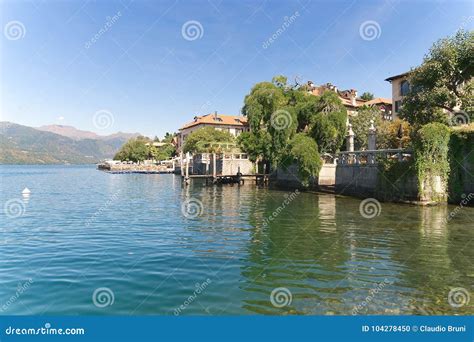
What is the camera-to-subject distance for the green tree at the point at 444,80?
3050 cm

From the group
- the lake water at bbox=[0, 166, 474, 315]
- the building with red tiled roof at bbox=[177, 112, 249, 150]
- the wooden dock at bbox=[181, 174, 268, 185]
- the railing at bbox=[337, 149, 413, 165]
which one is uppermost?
the building with red tiled roof at bbox=[177, 112, 249, 150]

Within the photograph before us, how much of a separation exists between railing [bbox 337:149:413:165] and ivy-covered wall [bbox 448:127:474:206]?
9.63 ft

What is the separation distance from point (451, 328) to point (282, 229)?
11366mm

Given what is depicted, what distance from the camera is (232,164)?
58969 mm

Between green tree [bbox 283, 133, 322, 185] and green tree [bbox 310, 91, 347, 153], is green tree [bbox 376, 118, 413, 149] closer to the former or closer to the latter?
green tree [bbox 310, 91, 347, 153]

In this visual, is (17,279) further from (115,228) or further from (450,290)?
(450,290)

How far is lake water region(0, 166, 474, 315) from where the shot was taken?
28.2 ft

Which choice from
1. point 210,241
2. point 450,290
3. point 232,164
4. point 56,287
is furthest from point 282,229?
point 232,164

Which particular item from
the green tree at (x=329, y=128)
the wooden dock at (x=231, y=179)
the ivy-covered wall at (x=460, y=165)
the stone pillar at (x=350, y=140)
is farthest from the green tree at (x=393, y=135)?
the ivy-covered wall at (x=460, y=165)

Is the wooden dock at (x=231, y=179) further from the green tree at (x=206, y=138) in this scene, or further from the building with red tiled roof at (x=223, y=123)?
the building with red tiled roof at (x=223, y=123)

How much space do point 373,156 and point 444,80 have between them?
8.13 meters

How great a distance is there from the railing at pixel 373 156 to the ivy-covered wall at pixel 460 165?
293 cm

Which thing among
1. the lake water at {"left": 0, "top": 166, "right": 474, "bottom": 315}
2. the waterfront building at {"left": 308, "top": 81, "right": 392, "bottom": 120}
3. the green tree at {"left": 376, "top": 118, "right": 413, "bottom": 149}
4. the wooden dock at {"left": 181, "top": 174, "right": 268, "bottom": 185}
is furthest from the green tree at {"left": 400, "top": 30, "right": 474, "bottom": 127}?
the waterfront building at {"left": 308, "top": 81, "right": 392, "bottom": 120}

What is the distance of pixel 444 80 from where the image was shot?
102 ft
